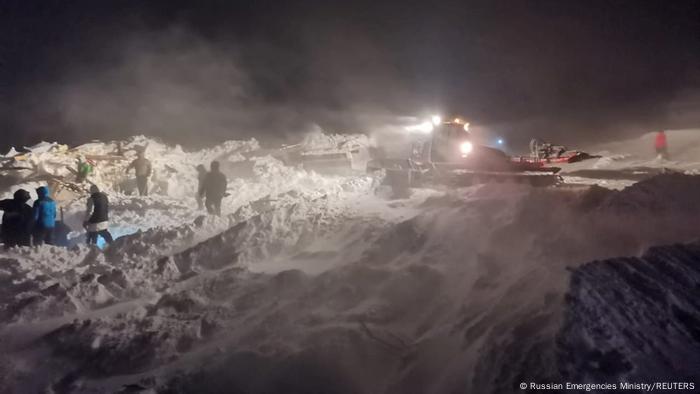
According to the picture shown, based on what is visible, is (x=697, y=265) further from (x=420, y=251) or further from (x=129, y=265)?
(x=129, y=265)

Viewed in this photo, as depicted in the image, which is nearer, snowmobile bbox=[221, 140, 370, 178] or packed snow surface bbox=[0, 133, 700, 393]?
packed snow surface bbox=[0, 133, 700, 393]

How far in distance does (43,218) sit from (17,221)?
441mm

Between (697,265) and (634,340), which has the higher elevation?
(697,265)

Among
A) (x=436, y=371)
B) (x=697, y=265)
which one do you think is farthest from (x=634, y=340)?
(x=436, y=371)

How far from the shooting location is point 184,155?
2202 cm

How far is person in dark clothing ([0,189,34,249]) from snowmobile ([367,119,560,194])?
26.3ft

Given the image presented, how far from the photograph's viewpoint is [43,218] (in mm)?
9422

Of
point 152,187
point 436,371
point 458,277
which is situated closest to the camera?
point 436,371

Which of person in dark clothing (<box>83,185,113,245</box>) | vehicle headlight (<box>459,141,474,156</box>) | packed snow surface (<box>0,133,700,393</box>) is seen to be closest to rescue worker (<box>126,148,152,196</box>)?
person in dark clothing (<box>83,185,113,245</box>)

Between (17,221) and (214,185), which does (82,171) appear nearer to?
(214,185)

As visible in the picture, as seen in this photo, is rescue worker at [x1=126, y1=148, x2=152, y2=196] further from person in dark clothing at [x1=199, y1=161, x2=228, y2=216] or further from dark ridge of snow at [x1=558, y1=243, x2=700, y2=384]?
dark ridge of snow at [x1=558, y1=243, x2=700, y2=384]

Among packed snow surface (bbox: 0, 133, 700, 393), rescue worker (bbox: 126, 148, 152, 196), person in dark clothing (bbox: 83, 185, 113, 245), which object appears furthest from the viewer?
rescue worker (bbox: 126, 148, 152, 196)

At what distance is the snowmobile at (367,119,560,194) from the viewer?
40.3ft

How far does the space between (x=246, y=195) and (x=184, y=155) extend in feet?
23.9
